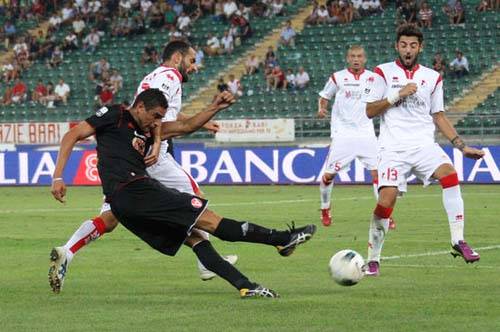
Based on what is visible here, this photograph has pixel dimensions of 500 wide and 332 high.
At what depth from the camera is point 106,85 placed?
4088 centimetres

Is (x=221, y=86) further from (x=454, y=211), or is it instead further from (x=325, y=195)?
(x=454, y=211)

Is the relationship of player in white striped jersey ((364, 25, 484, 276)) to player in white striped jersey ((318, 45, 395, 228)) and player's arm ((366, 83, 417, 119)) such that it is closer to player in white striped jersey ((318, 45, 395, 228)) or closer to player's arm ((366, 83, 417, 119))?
player's arm ((366, 83, 417, 119))

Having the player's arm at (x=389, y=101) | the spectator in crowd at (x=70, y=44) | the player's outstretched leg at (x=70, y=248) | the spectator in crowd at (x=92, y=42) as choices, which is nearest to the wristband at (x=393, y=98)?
the player's arm at (x=389, y=101)

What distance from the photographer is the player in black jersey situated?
33.6 ft

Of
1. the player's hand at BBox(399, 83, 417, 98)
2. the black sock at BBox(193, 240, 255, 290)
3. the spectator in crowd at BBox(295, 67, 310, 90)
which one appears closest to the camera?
the black sock at BBox(193, 240, 255, 290)

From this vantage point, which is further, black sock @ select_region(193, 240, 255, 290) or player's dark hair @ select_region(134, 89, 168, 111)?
player's dark hair @ select_region(134, 89, 168, 111)

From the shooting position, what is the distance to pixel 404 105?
12.3 meters

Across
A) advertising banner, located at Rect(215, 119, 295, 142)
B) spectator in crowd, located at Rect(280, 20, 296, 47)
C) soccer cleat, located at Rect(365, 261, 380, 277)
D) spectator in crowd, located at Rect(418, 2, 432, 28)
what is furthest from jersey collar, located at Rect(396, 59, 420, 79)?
spectator in crowd, located at Rect(280, 20, 296, 47)

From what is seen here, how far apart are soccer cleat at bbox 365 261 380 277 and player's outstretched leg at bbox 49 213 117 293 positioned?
2432 millimetres

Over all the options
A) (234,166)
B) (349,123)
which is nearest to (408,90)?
(349,123)

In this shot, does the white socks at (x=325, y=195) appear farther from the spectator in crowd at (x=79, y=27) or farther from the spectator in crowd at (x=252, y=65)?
the spectator in crowd at (x=79, y=27)

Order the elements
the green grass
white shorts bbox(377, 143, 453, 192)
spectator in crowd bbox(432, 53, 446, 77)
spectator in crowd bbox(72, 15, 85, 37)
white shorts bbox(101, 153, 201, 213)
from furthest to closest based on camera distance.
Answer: spectator in crowd bbox(72, 15, 85, 37) < spectator in crowd bbox(432, 53, 446, 77) < white shorts bbox(101, 153, 201, 213) < white shorts bbox(377, 143, 453, 192) < the green grass

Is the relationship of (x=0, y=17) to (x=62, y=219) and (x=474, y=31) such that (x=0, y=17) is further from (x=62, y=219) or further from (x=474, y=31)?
(x=62, y=219)

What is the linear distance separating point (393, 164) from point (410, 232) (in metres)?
4.98
